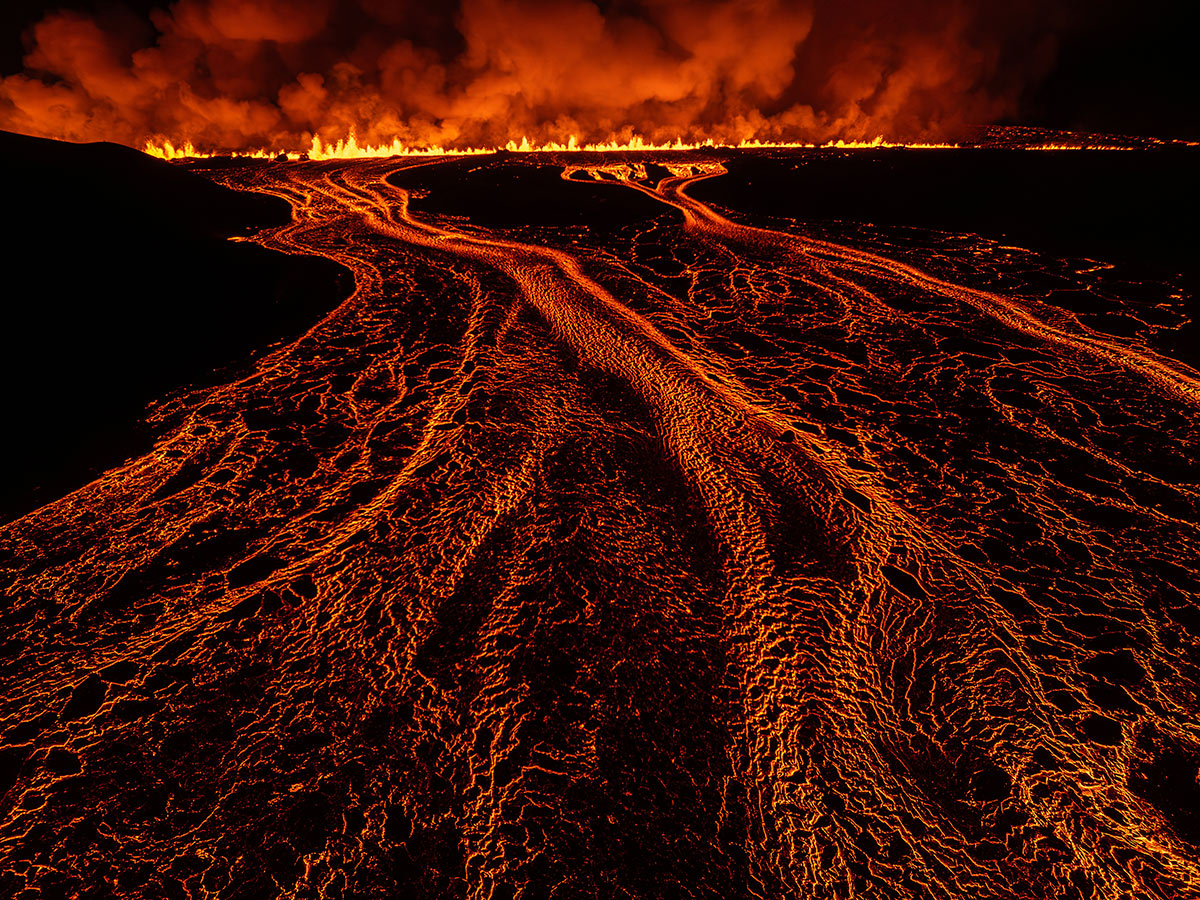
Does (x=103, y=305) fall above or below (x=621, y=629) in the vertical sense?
above

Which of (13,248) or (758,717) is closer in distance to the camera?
(758,717)

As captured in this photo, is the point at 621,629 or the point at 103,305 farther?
the point at 103,305

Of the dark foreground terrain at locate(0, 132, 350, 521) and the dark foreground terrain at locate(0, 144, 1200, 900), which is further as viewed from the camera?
the dark foreground terrain at locate(0, 132, 350, 521)

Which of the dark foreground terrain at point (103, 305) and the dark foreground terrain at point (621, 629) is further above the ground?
the dark foreground terrain at point (103, 305)

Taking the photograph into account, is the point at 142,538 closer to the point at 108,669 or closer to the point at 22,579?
the point at 22,579

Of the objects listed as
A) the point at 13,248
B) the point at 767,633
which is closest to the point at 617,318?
the point at 767,633

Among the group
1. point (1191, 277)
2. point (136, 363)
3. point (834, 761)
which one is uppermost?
point (1191, 277)

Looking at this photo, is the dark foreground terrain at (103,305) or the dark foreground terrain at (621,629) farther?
the dark foreground terrain at (103,305)

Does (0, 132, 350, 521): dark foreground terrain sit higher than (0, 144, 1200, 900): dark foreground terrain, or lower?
higher
